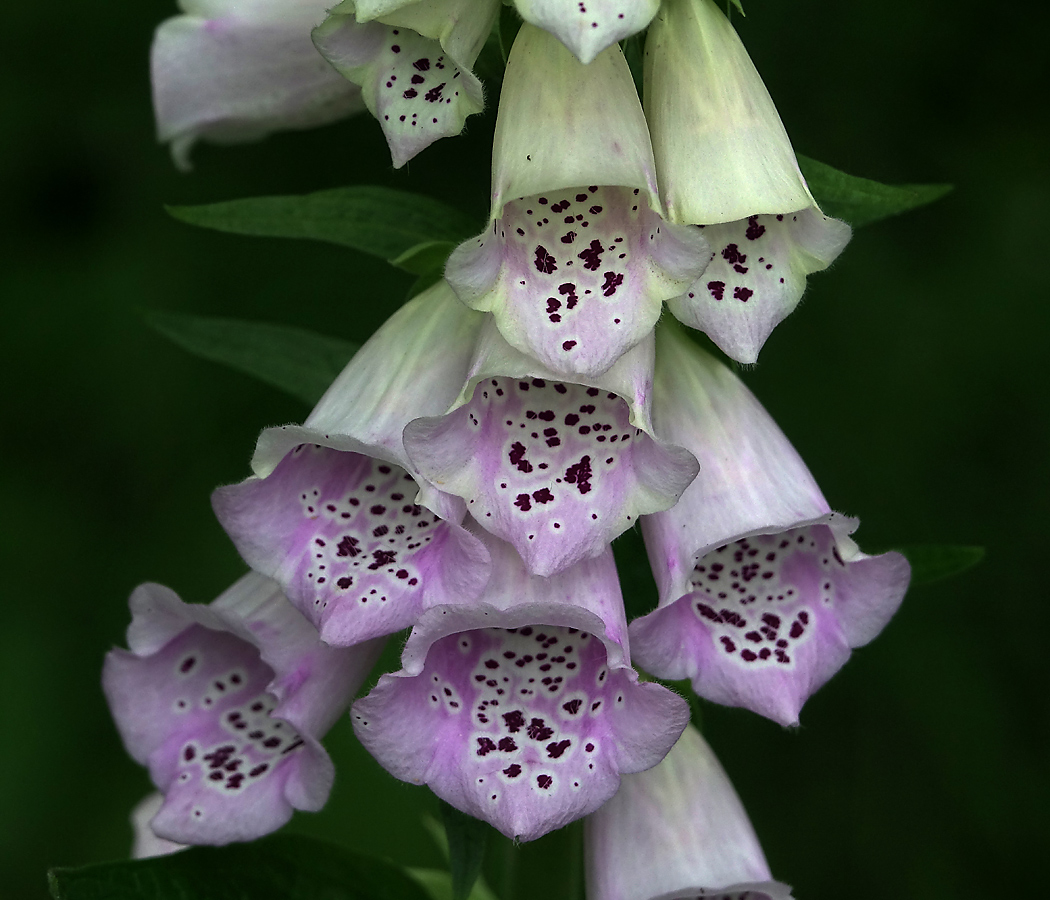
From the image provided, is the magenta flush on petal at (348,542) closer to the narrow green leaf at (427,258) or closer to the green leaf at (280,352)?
the narrow green leaf at (427,258)

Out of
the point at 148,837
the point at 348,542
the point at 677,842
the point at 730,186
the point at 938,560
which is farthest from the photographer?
the point at 148,837

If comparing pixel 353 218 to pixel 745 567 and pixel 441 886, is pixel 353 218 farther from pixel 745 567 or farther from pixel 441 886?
pixel 441 886

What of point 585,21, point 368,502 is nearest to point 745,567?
point 368,502

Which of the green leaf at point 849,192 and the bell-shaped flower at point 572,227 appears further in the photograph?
the green leaf at point 849,192

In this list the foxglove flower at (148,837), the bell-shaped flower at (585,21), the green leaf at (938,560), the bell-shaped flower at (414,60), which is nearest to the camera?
the bell-shaped flower at (585,21)

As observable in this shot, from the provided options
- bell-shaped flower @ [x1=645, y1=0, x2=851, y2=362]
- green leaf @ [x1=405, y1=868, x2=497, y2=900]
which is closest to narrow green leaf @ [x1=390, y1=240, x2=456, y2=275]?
bell-shaped flower @ [x1=645, y1=0, x2=851, y2=362]

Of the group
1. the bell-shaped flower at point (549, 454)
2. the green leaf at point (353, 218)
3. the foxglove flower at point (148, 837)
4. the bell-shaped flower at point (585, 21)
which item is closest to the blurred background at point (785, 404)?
the foxglove flower at point (148, 837)
